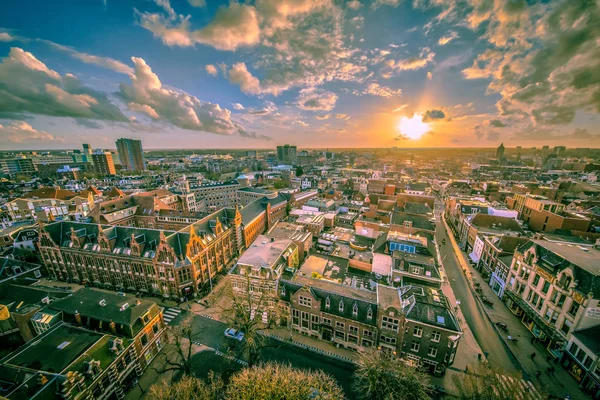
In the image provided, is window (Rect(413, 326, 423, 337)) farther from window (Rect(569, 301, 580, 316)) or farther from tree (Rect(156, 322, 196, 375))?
tree (Rect(156, 322, 196, 375))

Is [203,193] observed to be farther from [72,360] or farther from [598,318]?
[598,318]

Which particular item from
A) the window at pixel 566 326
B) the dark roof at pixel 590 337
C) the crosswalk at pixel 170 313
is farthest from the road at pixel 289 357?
the window at pixel 566 326

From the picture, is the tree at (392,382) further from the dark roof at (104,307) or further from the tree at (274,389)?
the dark roof at (104,307)

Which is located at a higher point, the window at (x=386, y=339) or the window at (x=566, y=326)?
the window at (x=566, y=326)

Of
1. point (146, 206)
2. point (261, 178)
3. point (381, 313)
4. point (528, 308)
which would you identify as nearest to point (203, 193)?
point (146, 206)

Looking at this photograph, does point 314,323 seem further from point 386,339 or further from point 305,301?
point 386,339

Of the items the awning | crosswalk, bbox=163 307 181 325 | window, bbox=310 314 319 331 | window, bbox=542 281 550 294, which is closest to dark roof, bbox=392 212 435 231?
the awning
